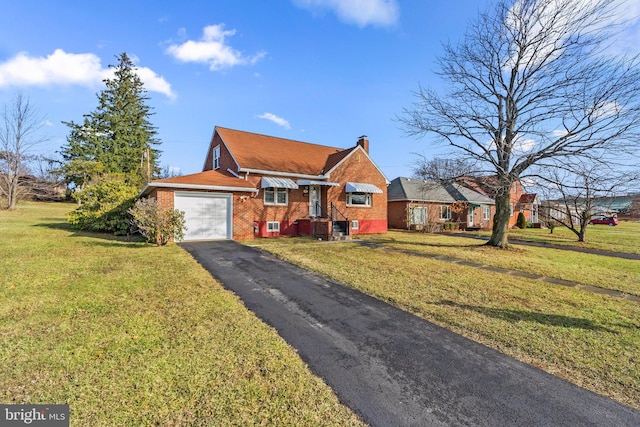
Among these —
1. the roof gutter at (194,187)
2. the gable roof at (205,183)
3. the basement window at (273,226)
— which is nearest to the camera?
the roof gutter at (194,187)

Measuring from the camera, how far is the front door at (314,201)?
18.7m

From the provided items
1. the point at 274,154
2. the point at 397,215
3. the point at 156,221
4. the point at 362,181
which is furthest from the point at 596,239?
the point at 156,221

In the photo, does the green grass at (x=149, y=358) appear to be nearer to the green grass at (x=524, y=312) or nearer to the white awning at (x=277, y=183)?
the green grass at (x=524, y=312)

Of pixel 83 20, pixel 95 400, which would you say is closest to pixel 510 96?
pixel 95 400

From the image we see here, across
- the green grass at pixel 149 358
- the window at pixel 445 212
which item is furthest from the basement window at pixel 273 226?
the window at pixel 445 212

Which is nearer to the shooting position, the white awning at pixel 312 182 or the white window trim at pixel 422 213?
the white awning at pixel 312 182

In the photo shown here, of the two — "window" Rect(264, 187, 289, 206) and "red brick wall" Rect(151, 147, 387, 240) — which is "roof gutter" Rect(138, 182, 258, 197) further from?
"window" Rect(264, 187, 289, 206)

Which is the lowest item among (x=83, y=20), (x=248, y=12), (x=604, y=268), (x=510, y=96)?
(x=604, y=268)

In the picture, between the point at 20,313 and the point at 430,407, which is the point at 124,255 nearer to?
the point at 20,313

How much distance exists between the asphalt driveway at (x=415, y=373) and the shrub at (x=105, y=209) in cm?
1398

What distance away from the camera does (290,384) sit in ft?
9.84

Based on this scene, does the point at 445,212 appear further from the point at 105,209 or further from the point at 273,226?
the point at 105,209

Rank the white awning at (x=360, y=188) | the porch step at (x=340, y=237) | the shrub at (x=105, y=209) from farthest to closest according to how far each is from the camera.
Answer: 1. the white awning at (x=360, y=188)
2. the porch step at (x=340, y=237)
3. the shrub at (x=105, y=209)

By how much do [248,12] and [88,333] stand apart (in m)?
14.5
